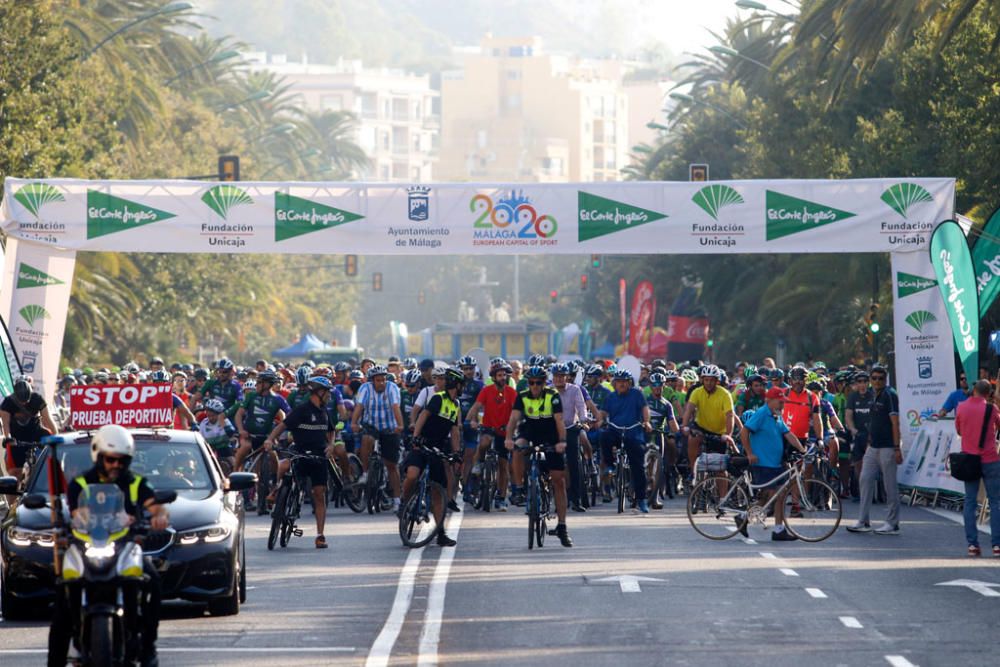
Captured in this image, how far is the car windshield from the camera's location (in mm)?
14242

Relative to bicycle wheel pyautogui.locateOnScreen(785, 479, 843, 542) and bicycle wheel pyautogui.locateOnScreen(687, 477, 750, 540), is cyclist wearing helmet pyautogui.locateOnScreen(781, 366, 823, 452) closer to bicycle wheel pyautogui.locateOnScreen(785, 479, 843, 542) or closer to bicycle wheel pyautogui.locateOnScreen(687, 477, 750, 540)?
bicycle wheel pyautogui.locateOnScreen(785, 479, 843, 542)

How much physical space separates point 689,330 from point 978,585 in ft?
150

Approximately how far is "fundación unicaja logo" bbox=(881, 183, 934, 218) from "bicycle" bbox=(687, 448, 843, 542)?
25.2 feet

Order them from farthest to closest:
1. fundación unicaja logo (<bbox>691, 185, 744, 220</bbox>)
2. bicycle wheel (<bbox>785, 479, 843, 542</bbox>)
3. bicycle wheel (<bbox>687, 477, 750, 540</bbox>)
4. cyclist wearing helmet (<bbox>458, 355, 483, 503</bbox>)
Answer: fundación unicaja logo (<bbox>691, 185, 744, 220</bbox>) → cyclist wearing helmet (<bbox>458, 355, 483, 503</bbox>) → bicycle wheel (<bbox>785, 479, 843, 542</bbox>) → bicycle wheel (<bbox>687, 477, 750, 540</bbox>)

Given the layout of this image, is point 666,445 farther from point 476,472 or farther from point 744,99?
point 744,99

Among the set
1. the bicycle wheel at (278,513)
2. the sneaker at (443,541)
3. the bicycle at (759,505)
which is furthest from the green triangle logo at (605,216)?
the bicycle wheel at (278,513)

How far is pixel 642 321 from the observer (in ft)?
197

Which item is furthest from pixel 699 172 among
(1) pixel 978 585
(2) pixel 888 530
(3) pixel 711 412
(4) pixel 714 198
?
(1) pixel 978 585

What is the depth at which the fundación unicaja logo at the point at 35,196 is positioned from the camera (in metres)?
28.3

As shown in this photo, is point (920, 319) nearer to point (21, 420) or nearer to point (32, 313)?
point (32, 313)

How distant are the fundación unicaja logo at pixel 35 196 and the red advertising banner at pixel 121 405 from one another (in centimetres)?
1110

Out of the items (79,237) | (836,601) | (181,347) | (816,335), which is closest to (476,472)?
(79,237)

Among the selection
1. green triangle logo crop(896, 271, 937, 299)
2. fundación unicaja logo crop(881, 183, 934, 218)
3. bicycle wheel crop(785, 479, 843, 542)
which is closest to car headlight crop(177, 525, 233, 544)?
bicycle wheel crop(785, 479, 843, 542)

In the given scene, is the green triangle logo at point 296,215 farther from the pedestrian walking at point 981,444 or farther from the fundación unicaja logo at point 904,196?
the pedestrian walking at point 981,444
